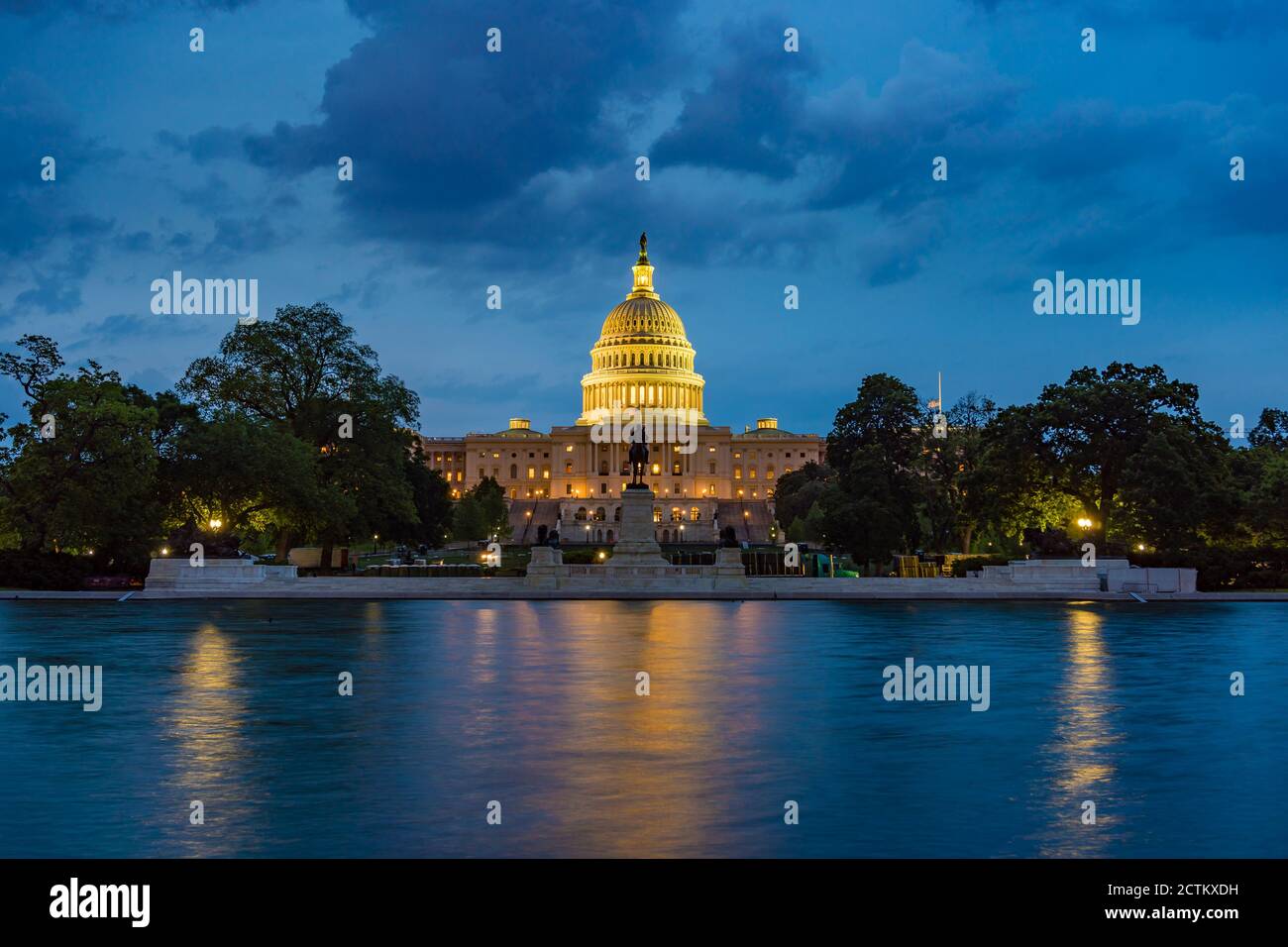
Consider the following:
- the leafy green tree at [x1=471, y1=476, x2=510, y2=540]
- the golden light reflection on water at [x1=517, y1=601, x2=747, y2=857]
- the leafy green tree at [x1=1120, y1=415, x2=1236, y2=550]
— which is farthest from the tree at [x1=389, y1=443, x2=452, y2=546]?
the golden light reflection on water at [x1=517, y1=601, x2=747, y2=857]

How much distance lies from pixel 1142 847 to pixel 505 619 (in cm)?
3146

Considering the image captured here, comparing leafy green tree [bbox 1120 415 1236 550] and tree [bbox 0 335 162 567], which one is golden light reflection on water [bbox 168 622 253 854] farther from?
leafy green tree [bbox 1120 415 1236 550]

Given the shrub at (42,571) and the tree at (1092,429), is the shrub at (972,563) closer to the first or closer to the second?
the tree at (1092,429)

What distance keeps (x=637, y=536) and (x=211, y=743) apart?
44.1 metres

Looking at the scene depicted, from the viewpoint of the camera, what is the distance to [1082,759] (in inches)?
644

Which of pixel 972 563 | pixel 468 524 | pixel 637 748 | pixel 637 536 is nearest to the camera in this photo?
pixel 637 748

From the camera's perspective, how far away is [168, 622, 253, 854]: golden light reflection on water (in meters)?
12.7

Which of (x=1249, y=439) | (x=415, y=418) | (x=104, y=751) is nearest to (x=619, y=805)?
(x=104, y=751)

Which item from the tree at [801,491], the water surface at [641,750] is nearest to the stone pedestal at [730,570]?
the water surface at [641,750]

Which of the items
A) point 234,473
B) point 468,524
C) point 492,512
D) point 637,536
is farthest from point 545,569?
point 492,512

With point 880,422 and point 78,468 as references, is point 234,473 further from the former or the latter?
point 880,422

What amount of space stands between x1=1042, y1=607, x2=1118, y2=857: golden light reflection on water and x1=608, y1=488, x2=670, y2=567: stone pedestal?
1246 inches

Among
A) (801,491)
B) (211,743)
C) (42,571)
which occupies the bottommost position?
(211,743)

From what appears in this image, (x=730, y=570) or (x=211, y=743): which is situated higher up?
(x=730, y=570)
